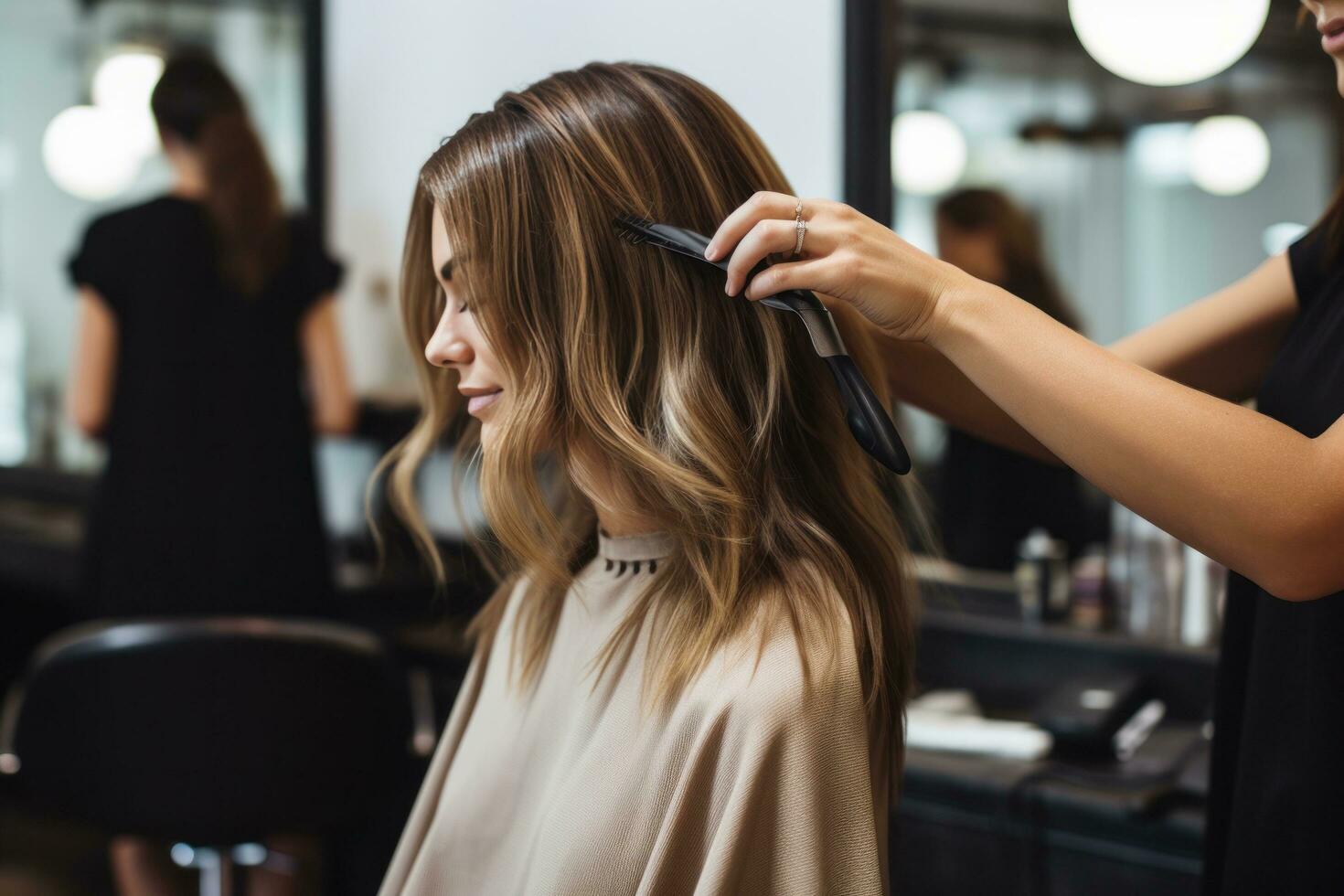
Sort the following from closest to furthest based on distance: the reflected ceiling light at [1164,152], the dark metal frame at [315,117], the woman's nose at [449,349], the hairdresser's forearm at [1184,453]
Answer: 1. the hairdresser's forearm at [1184,453]
2. the woman's nose at [449,349]
3. the reflected ceiling light at [1164,152]
4. the dark metal frame at [315,117]

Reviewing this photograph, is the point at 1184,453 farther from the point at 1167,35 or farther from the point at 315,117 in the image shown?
the point at 315,117

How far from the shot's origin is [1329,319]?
3.65 feet

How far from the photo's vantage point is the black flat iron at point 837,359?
2.91ft

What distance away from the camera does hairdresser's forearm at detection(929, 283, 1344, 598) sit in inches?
33.7

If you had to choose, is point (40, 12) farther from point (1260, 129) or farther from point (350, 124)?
point (1260, 129)

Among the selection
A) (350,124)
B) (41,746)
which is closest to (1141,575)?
(41,746)

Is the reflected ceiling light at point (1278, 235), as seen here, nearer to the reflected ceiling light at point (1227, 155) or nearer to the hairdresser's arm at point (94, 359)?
the reflected ceiling light at point (1227, 155)

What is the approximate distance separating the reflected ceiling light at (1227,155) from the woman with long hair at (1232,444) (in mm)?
831

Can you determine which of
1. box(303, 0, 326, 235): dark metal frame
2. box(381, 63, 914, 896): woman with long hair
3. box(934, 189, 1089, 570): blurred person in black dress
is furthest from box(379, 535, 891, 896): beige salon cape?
box(303, 0, 326, 235): dark metal frame

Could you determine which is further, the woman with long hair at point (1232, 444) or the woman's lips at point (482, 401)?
the woman's lips at point (482, 401)

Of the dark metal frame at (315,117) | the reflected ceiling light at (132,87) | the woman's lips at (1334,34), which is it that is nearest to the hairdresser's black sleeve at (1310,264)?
the woman's lips at (1334,34)

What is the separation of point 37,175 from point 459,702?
376 centimetres

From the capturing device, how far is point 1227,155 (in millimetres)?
1977

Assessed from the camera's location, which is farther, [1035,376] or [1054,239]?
[1054,239]
